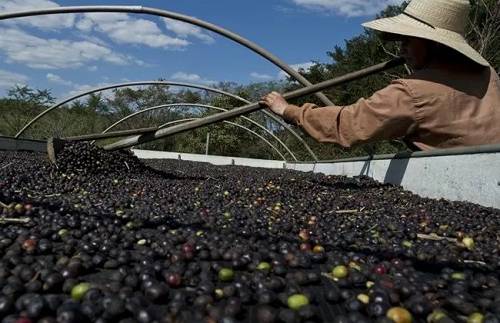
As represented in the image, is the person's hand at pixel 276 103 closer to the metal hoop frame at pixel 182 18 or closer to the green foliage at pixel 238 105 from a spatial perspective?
the metal hoop frame at pixel 182 18

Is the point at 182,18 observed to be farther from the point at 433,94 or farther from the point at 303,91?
the point at 433,94

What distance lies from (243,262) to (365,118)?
2.63 meters

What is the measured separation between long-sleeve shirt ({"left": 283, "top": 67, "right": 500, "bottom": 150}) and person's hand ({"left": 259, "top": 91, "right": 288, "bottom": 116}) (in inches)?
29.5

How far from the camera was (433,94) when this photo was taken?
13.0ft

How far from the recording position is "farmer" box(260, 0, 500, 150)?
4.00 meters

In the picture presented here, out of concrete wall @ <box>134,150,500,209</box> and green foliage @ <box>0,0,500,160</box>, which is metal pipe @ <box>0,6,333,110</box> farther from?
green foliage @ <box>0,0,500,160</box>

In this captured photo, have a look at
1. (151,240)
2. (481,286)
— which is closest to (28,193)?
(151,240)

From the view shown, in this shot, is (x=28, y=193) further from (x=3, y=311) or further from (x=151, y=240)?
(x=3, y=311)

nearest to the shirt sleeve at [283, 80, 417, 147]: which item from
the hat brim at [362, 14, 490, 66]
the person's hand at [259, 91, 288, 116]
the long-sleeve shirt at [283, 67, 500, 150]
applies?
the long-sleeve shirt at [283, 67, 500, 150]

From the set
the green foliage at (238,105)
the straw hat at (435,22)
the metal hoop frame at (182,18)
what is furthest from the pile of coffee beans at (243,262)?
the green foliage at (238,105)

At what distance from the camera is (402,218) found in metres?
3.57

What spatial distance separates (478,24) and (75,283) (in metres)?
20.1

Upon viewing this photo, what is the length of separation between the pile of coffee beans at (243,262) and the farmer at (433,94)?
72 cm

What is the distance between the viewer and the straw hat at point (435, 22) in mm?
4059
